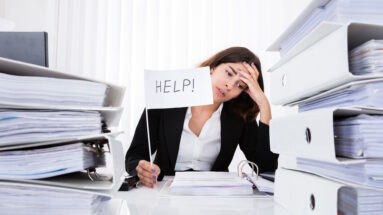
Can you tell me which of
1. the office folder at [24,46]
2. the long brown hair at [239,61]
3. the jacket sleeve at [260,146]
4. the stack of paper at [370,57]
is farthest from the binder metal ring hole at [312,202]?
the long brown hair at [239,61]

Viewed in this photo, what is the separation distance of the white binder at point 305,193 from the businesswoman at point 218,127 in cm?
68

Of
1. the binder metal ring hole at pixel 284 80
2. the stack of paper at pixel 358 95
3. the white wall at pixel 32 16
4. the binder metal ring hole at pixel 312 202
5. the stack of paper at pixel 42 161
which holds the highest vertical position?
the white wall at pixel 32 16

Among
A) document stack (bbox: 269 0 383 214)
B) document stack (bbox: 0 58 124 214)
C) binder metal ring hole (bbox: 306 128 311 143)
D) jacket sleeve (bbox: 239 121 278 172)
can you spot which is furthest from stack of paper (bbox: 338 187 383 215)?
jacket sleeve (bbox: 239 121 278 172)

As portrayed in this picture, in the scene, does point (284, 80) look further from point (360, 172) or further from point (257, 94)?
point (257, 94)

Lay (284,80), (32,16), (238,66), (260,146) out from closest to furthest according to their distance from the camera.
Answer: (284,80) → (260,146) → (238,66) → (32,16)

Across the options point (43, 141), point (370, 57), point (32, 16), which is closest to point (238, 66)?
point (370, 57)

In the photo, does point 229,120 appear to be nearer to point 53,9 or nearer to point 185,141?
point 185,141

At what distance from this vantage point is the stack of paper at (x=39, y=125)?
0.46 metres

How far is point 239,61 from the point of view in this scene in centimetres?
153

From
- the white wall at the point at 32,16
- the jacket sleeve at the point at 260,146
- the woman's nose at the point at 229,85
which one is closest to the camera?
the jacket sleeve at the point at 260,146

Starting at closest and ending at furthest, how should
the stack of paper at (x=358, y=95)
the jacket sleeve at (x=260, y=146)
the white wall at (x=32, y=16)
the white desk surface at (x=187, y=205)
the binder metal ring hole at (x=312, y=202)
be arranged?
the stack of paper at (x=358, y=95), the binder metal ring hole at (x=312, y=202), the white desk surface at (x=187, y=205), the jacket sleeve at (x=260, y=146), the white wall at (x=32, y=16)

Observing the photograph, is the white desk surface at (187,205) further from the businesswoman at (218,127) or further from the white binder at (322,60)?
the businesswoman at (218,127)

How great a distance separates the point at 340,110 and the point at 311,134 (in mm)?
82

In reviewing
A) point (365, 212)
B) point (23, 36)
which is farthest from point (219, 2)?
point (365, 212)
